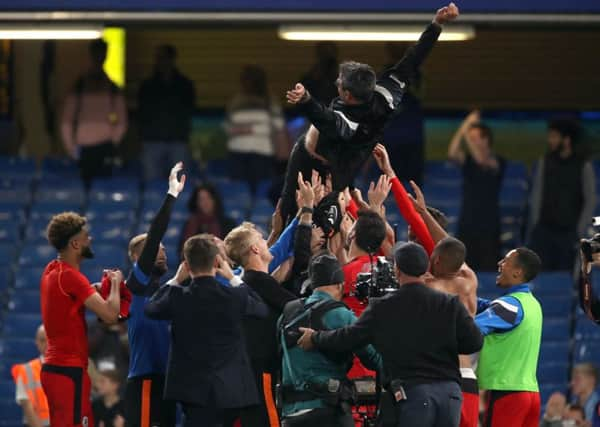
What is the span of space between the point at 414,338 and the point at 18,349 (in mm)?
7291

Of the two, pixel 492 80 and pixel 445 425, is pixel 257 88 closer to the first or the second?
pixel 492 80

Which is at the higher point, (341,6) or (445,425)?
(341,6)

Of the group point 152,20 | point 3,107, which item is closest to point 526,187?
point 152,20

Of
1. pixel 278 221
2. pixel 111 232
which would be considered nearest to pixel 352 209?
pixel 278 221

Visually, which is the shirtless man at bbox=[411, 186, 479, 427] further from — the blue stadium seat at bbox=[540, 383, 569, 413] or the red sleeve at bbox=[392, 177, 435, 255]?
the blue stadium seat at bbox=[540, 383, 569, 413]

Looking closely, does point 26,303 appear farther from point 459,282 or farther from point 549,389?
point 459,282

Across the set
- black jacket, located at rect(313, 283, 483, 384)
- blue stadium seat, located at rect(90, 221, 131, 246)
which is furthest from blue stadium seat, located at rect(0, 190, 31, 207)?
black jacket, located at rect(313, 283, 483, 384)

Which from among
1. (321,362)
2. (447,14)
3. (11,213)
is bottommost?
(321,362)

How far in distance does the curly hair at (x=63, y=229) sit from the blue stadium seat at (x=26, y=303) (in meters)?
5.65

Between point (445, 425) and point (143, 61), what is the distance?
11.1 meters

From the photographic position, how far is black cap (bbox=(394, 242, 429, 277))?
31.8ft

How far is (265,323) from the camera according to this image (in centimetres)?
1082

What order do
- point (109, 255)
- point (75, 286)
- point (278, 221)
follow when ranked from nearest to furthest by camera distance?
point (75, 286) < point (278, 221) < point (109, 255)

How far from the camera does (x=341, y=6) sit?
1514 cm
